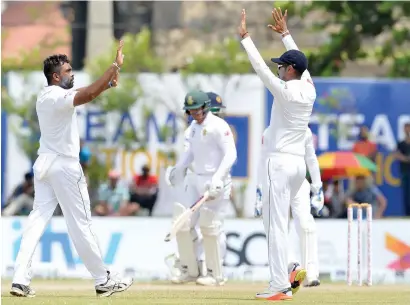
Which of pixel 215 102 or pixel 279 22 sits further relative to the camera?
pixel 215 102

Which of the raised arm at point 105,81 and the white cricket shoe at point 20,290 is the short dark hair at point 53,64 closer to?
the raised arm at point 105,81

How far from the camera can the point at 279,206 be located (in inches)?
508

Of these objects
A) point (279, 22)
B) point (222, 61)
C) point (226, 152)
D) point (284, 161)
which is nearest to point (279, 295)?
point (284, 161)

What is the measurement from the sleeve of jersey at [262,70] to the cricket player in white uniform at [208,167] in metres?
3.10

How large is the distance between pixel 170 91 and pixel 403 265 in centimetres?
962

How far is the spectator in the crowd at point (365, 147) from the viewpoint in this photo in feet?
86.9

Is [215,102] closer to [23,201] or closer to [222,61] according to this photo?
[23,201]

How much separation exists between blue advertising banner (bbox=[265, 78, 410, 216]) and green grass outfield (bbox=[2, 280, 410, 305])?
1041 centimetres

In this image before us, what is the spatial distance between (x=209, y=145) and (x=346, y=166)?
375 inches

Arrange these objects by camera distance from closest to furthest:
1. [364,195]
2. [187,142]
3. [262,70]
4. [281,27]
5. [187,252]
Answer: [262,70]
[281,27]
[187,142]
[187,252]
[364,195]

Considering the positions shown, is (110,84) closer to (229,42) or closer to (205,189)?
(205,189)

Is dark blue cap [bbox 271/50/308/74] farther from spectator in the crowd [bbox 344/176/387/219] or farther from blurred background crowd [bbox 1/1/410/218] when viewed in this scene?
spectator in the crowd [bbox 344/176/387/219]

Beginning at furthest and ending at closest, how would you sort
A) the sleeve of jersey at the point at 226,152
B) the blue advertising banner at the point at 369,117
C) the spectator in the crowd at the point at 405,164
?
the blue advertising banner at the point at 369,117 < the spectator in the crowd at the point at 405,164 < the sleeve of jersey at the point at 226,152

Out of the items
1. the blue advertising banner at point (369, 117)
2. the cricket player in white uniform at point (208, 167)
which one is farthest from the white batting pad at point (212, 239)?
the blue advertising banner at point (369, 117)
